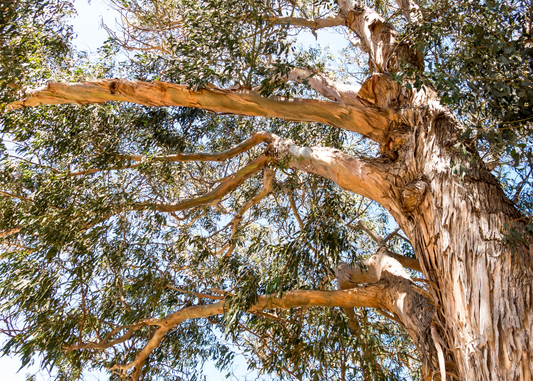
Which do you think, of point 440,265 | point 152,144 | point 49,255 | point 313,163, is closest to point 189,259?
point 152,144

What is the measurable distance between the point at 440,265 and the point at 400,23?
4910 millimetres

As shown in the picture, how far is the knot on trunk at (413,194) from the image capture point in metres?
3.02

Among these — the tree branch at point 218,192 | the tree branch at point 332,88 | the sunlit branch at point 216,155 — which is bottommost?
the tree branch at point 218,192

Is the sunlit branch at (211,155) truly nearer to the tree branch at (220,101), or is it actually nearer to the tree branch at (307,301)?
the tree branch at (220,101)

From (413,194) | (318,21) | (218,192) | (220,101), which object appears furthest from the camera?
(318,21)

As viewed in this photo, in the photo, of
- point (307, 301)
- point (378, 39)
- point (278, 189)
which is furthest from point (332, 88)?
point (307, 301)

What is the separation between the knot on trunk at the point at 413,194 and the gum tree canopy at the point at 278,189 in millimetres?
11

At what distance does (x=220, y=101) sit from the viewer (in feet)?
12.6

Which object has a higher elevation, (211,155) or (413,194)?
(211,155)

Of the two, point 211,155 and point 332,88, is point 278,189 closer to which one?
point 211,155

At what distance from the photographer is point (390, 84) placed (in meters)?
Result: 3.78

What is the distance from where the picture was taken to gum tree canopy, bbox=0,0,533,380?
105 inches

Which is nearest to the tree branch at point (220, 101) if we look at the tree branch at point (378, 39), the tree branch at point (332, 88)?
the tree branch at point (332, 88)

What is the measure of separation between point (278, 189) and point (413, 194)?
2.07 metres
